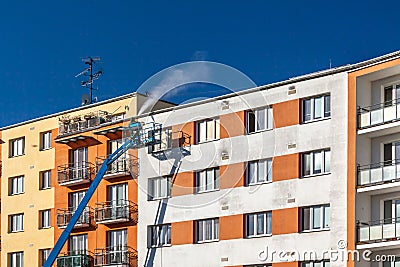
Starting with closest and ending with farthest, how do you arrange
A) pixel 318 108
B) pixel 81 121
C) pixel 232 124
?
1. pixel 318 108
2. pixel 232 124
3. pixel 81 121

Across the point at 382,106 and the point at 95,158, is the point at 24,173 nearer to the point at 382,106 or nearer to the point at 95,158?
the point at 95,158

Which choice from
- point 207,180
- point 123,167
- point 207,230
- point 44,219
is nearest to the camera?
point 207,230

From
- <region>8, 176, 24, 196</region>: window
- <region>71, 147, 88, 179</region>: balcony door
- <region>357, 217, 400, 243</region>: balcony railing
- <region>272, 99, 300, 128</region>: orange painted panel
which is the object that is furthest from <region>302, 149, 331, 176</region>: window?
<region>8, 176, 24, 196</region>: window

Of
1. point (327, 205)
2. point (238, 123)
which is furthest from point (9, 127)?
point (327, 205)

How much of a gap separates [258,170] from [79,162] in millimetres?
18058

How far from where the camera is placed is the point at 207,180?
6500cm

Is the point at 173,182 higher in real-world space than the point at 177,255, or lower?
higher

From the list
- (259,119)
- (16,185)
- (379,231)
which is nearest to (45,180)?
(16,185)

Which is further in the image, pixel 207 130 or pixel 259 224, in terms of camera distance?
pixel 207 130

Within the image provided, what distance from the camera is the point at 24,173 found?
3095 inches

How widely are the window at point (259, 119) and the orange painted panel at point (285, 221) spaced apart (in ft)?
18.6

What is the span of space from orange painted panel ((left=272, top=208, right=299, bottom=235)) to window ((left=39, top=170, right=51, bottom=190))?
76.3 ft

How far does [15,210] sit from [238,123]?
77.8ft

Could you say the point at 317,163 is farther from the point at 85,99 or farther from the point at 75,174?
the point at 85,99
